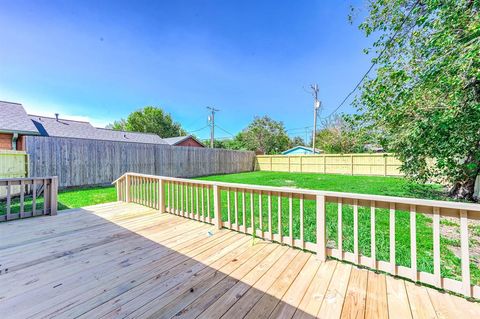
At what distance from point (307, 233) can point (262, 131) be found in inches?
763

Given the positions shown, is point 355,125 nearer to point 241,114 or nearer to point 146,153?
point 146,153

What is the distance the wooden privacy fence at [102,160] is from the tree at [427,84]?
9.01m

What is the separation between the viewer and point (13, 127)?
7.82 metres

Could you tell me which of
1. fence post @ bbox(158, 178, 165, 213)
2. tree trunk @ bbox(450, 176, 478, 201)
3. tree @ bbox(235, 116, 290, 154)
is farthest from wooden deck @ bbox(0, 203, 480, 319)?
tree @ bbox(235, 116, 290, 154)

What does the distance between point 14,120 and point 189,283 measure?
11391mm

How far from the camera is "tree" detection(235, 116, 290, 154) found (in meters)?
21.9

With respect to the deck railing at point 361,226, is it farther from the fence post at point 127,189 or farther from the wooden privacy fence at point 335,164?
the wooden privacy fence at point 335,164

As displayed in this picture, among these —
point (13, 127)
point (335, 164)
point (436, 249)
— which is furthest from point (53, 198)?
point (335, 164)

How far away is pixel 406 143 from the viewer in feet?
16.2

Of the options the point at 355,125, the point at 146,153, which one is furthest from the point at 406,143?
the point at 146,153

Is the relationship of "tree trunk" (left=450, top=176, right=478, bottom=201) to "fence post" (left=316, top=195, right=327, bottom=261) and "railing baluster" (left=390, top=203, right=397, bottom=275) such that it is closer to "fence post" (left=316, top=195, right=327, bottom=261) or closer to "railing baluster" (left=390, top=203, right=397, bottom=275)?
"railing baluster" (left=390, top=203, right=397, bottom=275)

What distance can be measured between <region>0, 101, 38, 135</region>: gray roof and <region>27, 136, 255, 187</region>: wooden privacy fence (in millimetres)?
2243

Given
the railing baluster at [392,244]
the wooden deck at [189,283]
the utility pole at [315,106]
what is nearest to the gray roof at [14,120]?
the wooden deck at [189,283]

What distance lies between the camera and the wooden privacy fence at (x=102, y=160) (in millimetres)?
6820
